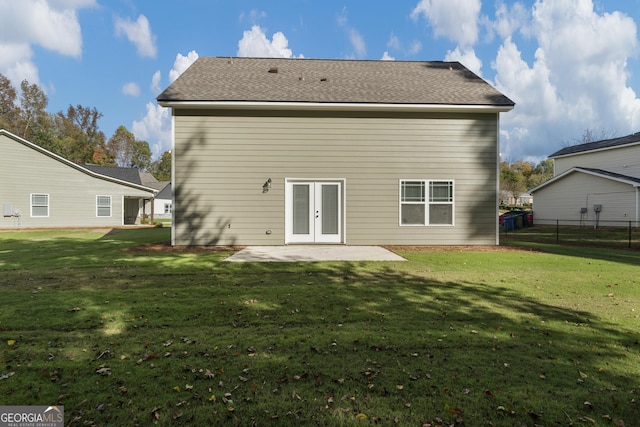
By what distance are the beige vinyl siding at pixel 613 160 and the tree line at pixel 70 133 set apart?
182 feet

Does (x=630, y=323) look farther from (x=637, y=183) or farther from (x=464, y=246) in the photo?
(x=637, y=183)

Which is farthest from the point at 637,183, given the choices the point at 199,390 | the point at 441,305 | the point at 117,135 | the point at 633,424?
the point at 117,135

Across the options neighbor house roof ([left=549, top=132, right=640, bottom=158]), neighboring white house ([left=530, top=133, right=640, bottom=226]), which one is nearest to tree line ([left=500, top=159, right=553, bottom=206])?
neighbor house roof ([left=549, top=132, right=640, bottom=158])

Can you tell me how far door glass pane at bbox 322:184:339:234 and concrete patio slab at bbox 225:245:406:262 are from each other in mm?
699

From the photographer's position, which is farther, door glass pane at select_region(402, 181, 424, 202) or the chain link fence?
the chain link fence

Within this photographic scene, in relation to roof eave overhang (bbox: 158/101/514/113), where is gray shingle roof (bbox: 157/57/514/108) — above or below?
above

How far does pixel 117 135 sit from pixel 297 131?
65224 mm

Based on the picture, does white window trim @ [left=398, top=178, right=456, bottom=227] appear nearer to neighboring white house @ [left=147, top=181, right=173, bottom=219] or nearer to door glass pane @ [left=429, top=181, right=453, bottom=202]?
door glass pane @ [left=429, top=181, right=453, bottom=202]

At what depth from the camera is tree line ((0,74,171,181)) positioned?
4169 centimetres

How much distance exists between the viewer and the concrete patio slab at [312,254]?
8.24m

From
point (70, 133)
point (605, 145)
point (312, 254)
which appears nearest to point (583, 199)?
point (605, 145)

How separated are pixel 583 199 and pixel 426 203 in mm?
16191

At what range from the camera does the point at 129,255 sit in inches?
337

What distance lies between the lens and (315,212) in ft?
36.3
